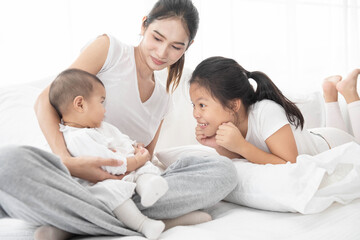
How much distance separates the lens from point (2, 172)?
27.2 inches

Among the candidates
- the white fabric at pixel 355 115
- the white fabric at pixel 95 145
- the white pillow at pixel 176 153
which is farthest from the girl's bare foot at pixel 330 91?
the white fabric at pixel 95 145

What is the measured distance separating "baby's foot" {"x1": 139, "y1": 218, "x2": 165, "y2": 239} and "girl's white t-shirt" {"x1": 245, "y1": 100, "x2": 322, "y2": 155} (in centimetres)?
70

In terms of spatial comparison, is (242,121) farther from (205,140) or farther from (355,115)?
(355,115)

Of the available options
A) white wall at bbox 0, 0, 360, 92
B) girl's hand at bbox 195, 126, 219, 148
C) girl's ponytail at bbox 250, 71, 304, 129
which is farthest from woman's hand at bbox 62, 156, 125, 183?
white wall at bbox 0, 0, 360, 92

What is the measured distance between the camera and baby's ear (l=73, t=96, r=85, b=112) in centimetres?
106

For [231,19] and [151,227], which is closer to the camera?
[151,227]

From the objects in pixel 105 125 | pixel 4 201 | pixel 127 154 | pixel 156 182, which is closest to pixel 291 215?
pixel 156 182

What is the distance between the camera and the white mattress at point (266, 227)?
0.81 m

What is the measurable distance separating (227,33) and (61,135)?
5.66 feet

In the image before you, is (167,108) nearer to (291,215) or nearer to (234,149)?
(234,149)

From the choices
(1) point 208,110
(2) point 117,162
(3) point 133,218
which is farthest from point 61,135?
(1) point 208,110

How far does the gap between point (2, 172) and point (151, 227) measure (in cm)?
35

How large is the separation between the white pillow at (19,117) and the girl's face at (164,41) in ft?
1.76

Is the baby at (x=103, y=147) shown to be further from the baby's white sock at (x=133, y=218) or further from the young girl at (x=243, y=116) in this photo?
the young girl at (x=243, y=116)
